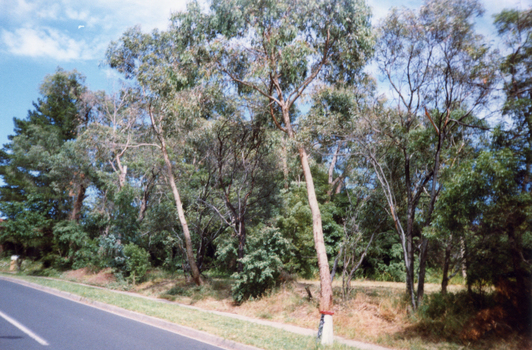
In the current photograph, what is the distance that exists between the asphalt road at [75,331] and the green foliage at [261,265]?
18.4 ft

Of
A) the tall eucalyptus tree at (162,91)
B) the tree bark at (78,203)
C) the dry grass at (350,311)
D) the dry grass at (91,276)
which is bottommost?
the dry grass at (91,276)

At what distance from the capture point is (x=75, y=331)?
801 cm

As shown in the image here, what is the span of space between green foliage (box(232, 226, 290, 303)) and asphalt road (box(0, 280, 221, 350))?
561 cm

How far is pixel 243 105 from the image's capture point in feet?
53.7

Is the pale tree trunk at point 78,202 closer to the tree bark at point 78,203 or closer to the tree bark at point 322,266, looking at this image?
the tree bark at point 78,203

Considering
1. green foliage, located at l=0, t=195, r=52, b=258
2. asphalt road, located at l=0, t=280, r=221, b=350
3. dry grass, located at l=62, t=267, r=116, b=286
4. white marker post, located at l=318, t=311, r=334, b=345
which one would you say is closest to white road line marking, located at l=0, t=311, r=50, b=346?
asphalt road, located at l=0, t=280, r=221, b=350

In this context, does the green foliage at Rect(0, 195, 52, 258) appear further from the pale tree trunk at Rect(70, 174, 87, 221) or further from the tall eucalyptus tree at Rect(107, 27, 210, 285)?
the tall eucalyptus tree at Rect(107, 27, 210, 285)

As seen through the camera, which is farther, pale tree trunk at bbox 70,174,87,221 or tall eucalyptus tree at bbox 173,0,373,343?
pale tree trunk at bbox 70,174,87,221

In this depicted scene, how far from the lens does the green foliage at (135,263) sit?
21422 mm

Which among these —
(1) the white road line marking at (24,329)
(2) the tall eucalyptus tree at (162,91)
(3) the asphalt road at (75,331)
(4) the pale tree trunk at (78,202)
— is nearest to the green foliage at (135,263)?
(2) the tall eucalyptus tree at (162,91)

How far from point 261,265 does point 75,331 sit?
25.1 feet

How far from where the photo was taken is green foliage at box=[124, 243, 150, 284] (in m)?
21.4

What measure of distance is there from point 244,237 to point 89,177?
19.8 metres

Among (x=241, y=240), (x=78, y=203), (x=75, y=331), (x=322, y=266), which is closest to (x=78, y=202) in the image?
(x=78, y=203)
